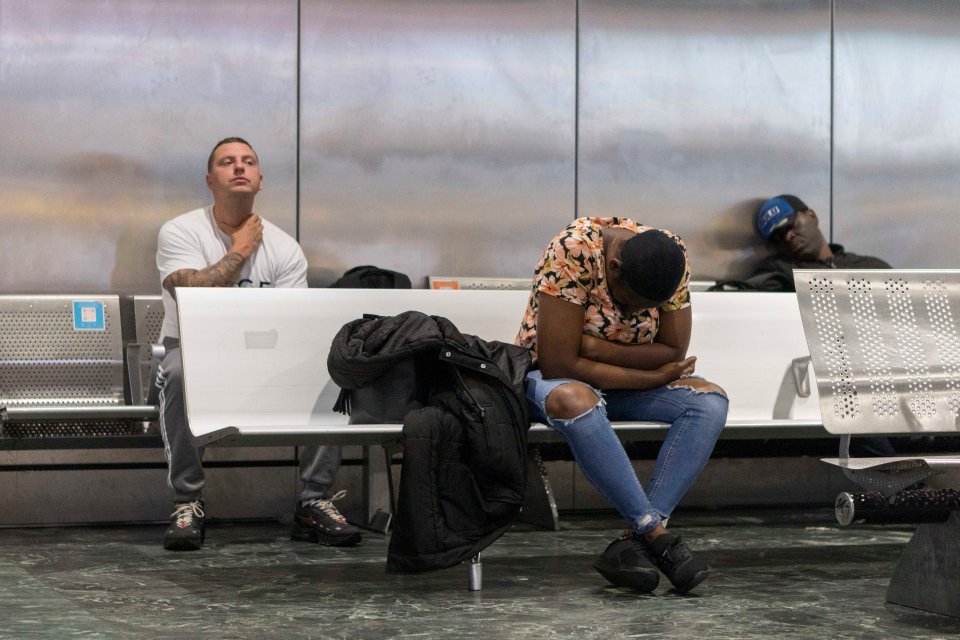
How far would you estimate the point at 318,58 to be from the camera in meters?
5.73

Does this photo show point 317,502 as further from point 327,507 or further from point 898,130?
point 898,130

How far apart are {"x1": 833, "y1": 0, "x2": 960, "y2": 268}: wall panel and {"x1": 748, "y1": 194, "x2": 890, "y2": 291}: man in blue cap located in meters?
0.36

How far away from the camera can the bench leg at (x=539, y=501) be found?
4.95 metres

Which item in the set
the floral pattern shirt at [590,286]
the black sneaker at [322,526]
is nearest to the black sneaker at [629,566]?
the floral pattern shirt at [590,286]

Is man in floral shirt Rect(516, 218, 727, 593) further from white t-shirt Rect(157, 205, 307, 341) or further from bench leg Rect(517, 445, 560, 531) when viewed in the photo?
white t-shirt Rect(157, 205, 307, 341)

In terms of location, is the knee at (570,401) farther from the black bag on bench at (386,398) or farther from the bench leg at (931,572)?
the bench leg at (931,572)

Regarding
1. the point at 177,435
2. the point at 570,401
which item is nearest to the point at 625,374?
the point at 570,401

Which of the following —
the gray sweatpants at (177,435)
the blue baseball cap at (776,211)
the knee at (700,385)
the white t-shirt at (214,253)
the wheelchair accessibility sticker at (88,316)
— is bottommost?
the gray sweatpants at (177,435)

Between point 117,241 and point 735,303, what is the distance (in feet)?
9.25

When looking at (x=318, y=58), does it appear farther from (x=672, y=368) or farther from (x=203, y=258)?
(x=672, y=368)

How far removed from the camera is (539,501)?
5.03 m

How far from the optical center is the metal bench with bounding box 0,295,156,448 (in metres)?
5.14

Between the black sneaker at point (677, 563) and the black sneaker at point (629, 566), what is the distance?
Answer: 36mm

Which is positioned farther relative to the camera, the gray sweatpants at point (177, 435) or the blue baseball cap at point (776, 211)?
the blue baseball cap at point (776, 211)
